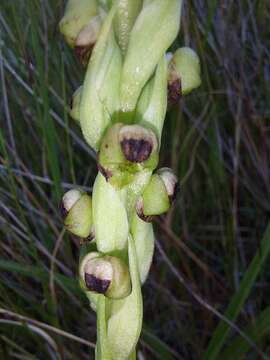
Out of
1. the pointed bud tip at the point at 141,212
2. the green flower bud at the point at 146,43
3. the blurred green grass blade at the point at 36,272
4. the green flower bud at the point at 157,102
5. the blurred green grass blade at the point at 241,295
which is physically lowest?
the blurred green grass blade at the point at 241,295

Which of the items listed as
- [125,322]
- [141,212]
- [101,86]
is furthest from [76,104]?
[125,322]

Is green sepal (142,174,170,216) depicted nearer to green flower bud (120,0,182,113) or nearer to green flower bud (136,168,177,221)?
green flower bud (136,168,177,221)

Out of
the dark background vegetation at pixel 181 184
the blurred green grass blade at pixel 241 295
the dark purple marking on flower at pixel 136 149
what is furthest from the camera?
the dark background vegetation at pixel 181 184

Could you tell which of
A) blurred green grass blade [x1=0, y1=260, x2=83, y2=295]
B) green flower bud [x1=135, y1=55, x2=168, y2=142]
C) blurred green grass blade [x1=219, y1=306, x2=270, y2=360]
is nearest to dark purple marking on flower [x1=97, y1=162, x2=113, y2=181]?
green flower bud [x1=135, y1=55, x2=168, y2=142]

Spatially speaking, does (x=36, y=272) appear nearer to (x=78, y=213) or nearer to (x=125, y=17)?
(x=78, y=213)

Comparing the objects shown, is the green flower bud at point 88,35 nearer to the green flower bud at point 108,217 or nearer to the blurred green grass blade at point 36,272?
the green flower bud at point 108,217

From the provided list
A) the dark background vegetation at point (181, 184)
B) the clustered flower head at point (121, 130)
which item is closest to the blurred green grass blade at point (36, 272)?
the dark background vegetation at point (181, 184)

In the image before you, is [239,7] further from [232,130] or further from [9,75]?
[9,75]
